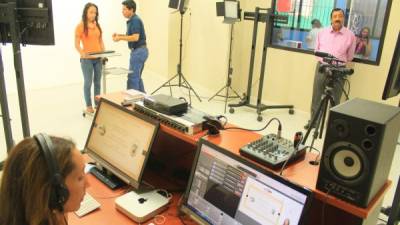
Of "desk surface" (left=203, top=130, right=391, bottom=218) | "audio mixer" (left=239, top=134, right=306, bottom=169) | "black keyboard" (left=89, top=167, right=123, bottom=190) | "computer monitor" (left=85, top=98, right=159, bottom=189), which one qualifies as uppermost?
"audio mixer" (left=239, top=134, right=306, bottom=169)

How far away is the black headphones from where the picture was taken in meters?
0.98

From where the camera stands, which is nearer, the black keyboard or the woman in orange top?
the black keyboard

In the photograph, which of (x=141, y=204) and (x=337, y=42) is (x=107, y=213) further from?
(x=337, y=42)

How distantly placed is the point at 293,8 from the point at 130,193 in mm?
4127

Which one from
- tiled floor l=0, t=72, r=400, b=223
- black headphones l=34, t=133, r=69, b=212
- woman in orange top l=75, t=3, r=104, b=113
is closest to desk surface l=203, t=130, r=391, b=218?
black headphones l=34, t=133, r=69, b=212

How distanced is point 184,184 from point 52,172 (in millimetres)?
978

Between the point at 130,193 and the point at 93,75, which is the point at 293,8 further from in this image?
the point at 130,193

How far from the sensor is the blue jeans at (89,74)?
4.38 m

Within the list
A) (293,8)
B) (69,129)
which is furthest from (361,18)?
(69,129)

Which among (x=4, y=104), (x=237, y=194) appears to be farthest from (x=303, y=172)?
(x=4, y=104)

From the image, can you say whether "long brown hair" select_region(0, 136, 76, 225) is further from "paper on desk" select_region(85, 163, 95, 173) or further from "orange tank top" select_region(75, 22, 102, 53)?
"orange tank top" select_region(75, 22, 102, 53)

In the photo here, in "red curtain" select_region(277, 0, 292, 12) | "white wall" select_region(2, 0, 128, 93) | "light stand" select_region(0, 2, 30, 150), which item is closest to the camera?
"light stand" select_region(0, 2, 30, 150)

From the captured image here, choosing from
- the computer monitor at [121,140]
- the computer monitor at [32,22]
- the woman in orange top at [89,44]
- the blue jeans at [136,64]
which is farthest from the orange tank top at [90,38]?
the computer monitor at [121,140]

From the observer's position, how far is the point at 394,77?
154 centimetres
